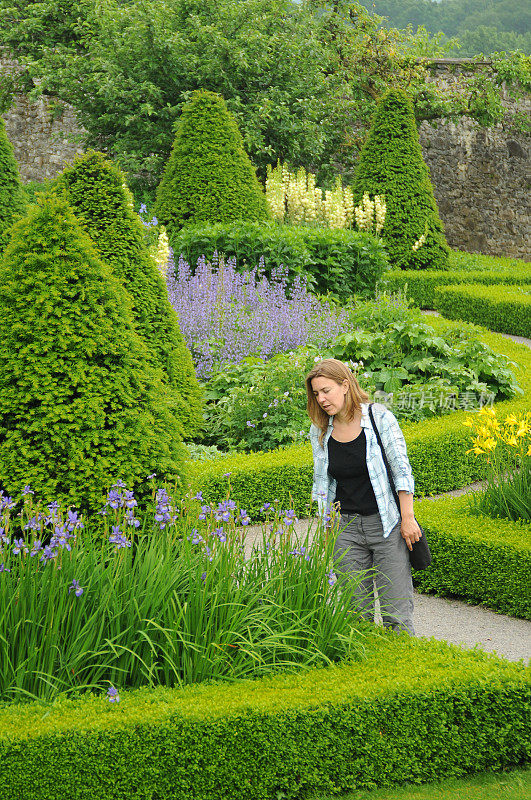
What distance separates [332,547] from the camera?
323cm

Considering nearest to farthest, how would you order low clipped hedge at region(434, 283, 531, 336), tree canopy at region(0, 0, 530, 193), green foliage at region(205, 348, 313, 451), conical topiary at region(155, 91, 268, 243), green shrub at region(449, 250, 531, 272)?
1. green foliage at region(205, 348, 313, 451)
2. conical topiary at region(155, 91, 268, 243)
3. low clipped hedge at region(434, 283, 531, 336)
4. tree canopy at region(0, 0, 530, 193)
5. green shrub at region(449, 250, 531, 272)

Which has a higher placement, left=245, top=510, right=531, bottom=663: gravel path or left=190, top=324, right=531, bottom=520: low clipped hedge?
left=190, top=324, right=531, bottom=520: low clipped hedge

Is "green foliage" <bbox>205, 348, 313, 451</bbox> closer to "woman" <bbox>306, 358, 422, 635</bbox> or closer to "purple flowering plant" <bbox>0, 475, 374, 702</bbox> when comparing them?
"woman" <bbox>306, 358, 422, 635</bbox>

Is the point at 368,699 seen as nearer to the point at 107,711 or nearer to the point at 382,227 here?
the point at 107,711

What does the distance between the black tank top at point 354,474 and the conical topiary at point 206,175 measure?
774 centimetres

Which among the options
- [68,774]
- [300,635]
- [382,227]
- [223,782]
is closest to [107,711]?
[68,774]

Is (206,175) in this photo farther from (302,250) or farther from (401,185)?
(401,185)

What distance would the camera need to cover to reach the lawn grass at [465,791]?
2.84m

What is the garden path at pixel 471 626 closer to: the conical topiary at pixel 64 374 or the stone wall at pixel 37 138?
the conical topiary at pixel 64 374

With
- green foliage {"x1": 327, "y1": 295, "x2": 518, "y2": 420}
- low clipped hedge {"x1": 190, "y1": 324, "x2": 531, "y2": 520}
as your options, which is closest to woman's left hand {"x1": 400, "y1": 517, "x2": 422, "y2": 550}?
low clipped hedge {"x1": 190, "y1": 324, "x2": 531, "y2": 520}

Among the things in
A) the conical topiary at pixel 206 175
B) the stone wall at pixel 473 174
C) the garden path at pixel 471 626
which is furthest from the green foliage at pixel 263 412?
the stone wall at pixel 473 174

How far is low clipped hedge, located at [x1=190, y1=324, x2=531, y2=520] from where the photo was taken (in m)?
5.53

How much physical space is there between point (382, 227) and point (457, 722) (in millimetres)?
12452

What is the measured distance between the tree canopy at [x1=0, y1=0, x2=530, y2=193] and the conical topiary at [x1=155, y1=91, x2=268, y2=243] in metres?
2.93
